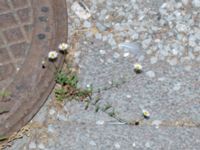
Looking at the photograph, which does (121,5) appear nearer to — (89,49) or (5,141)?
(89,49)

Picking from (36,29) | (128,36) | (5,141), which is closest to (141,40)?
(128,36)

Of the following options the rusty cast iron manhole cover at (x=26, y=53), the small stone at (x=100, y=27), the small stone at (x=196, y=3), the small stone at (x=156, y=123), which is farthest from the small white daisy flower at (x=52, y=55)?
the small stone at (x=196, y=3)

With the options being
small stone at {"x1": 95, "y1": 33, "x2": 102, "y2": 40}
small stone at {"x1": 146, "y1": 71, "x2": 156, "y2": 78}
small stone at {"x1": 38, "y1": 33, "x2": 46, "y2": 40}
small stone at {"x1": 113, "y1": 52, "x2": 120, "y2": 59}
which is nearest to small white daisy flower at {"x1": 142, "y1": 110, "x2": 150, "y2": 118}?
small stone at {"x1": 146, "y1": 71, "x2": 156, "y2": 78}

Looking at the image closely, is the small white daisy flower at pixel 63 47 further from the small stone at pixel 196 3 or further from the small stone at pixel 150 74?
the small stone at pixel 196 3

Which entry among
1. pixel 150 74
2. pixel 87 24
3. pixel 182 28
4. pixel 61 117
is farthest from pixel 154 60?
pixel 61 117

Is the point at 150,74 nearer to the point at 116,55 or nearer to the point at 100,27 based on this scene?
the point at 116,55

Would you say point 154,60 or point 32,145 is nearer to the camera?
point 32,145

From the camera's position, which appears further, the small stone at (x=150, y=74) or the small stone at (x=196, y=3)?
the small stone at (x=196, y=3)

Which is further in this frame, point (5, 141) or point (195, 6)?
point (195, 6)
